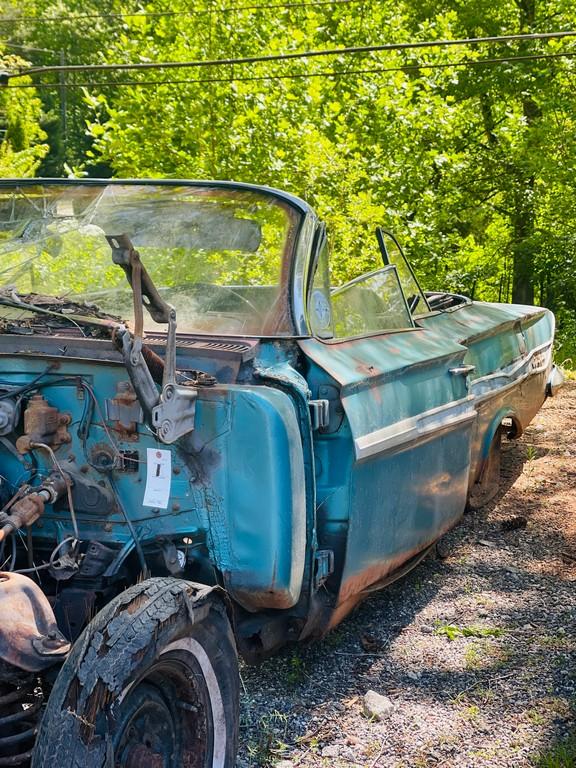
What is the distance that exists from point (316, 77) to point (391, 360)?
260 inches

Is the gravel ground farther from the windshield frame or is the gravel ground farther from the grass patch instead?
the windshield frame

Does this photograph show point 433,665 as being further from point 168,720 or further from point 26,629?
point 26,629

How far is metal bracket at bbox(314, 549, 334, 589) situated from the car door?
32 mm

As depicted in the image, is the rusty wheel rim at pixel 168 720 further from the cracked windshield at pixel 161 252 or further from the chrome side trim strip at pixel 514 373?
the chrome side trim strip at pixel 514 373

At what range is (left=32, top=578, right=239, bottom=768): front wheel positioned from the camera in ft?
7.66

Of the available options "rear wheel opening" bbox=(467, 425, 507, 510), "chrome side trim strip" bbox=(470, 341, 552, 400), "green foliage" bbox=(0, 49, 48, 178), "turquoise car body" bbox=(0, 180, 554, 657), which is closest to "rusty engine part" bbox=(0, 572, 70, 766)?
"turquoise car body" bbox=(0, 180, 554, 657)

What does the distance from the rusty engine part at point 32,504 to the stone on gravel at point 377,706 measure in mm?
1483

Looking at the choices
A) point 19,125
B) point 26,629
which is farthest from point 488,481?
point 19,125

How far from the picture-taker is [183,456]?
3137mm

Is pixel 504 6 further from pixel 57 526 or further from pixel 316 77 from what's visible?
pixel 57 526

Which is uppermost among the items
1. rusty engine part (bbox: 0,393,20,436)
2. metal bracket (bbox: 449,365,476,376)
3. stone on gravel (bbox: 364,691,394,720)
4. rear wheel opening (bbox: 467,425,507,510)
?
rusty engine part (bbox: 0,393,20,436)

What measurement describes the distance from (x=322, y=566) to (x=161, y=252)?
154 centimetres

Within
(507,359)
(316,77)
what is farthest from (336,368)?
(316,77)

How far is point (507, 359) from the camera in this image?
19.9 feet
